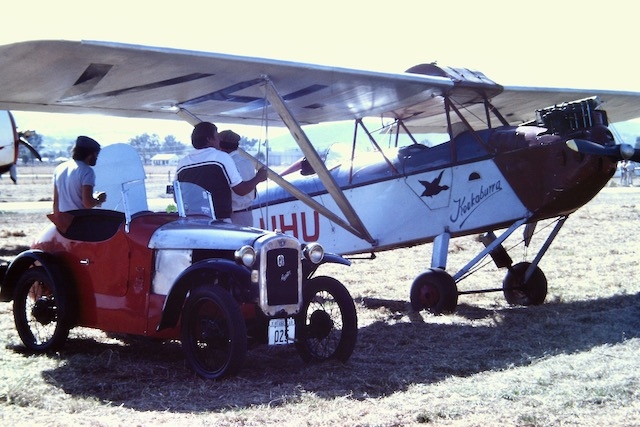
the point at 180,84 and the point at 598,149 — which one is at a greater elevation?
the point at 180,84

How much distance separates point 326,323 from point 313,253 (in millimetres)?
571

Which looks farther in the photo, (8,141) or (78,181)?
(8,141)

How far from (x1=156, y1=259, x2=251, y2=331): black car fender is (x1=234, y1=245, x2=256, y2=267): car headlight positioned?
54 millimetres

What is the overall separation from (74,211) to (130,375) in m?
1.66

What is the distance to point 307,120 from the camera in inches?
435

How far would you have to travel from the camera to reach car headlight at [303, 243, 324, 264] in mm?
6031

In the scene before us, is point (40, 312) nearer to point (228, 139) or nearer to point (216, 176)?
point (216, 176)

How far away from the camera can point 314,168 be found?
8.86 metres

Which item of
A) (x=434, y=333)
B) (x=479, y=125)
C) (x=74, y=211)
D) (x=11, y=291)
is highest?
(x=479, y=125)

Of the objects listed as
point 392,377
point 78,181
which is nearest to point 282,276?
point 392,377

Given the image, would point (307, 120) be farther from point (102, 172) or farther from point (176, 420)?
point (176, 420)

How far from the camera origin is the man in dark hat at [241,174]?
7867 millimetres

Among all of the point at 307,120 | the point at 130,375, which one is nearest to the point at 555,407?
the point at 130,375

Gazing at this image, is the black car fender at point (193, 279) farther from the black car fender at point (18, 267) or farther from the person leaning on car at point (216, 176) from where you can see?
the black car fender at point (18, 267)
